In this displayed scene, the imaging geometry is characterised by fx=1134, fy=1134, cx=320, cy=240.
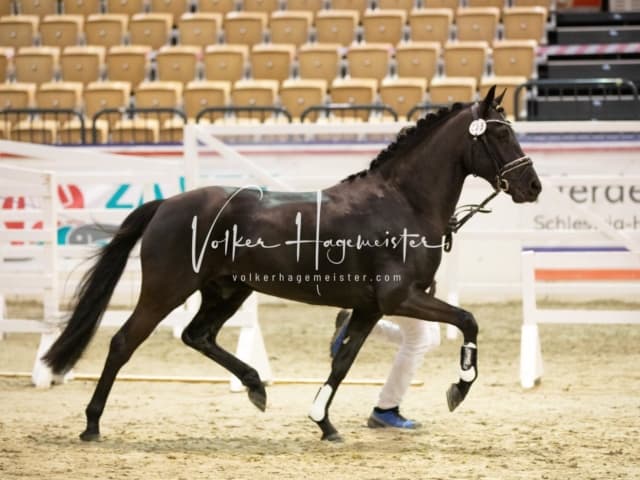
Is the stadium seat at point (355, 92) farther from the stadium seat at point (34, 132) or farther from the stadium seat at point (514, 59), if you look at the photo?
the stadium seat at point (34, 132)

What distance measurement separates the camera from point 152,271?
21.0ft

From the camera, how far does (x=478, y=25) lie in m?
15.0

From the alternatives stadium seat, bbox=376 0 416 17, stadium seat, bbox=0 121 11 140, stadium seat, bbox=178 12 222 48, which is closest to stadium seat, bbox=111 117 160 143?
stadium seat, bbox=0 121 11 140

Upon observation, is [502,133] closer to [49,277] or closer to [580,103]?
[49,277]

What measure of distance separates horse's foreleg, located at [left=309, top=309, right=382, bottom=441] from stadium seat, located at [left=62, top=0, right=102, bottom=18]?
11.7 m

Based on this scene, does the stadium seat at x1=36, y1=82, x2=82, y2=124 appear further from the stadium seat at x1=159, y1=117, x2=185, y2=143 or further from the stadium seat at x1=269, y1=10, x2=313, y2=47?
the stadium seat at x1=269, y1=10, x2=313, y2=47

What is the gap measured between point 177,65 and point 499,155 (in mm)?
9379

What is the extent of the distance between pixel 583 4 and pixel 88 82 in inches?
296

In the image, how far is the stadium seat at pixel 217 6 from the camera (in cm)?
1639

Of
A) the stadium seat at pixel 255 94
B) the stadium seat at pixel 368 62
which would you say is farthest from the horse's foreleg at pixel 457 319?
the stadium seat at pixel 368 62

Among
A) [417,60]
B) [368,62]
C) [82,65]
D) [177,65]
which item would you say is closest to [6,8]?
[82,65]

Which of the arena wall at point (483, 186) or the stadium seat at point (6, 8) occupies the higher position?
the stadium seat at point (6, 8)

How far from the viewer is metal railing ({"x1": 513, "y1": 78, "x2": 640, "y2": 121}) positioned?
11539 millimetres

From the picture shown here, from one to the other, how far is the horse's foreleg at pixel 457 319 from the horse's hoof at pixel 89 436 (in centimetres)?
179
